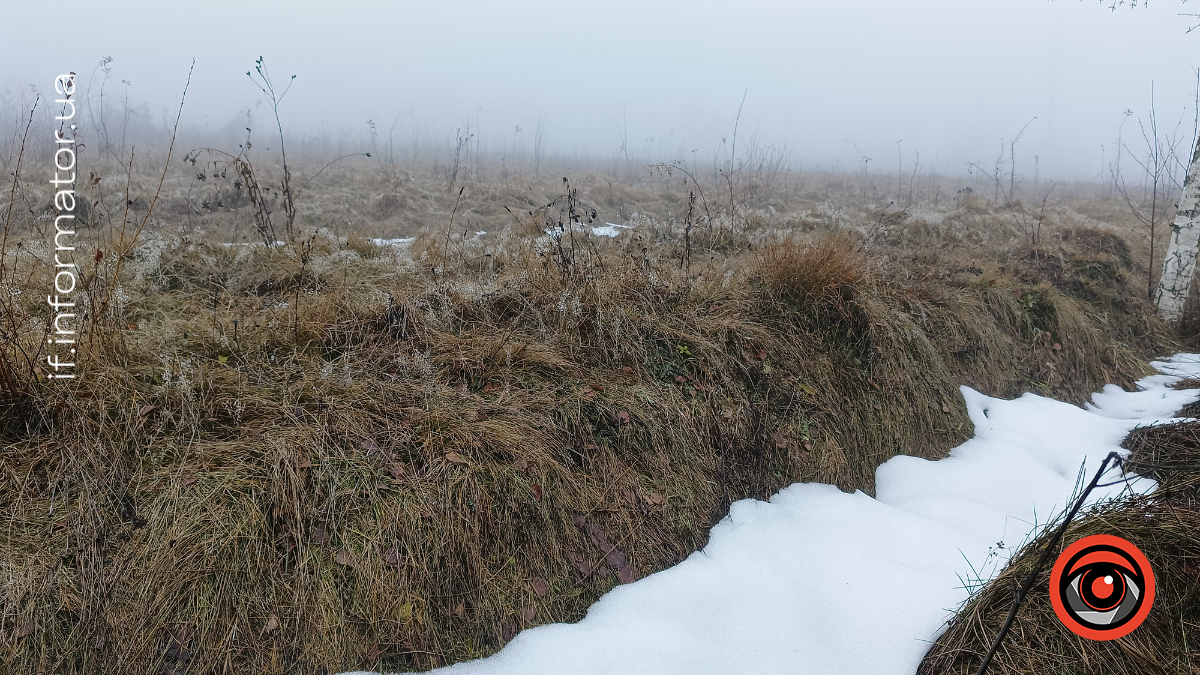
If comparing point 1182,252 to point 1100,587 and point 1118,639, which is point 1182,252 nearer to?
point 1118,639

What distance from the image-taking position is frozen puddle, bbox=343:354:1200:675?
2035 millimetres

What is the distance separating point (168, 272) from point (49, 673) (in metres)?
2.78

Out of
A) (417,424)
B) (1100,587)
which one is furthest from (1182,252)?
(417,424)

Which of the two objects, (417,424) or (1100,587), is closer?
(1100,587)

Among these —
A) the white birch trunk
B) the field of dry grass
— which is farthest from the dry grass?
the white birch trunk

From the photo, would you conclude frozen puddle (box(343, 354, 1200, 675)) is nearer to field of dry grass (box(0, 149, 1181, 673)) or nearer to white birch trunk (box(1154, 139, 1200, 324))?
field of dry grass (box(0, 149, 1181, 673))

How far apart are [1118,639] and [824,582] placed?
3.17ft

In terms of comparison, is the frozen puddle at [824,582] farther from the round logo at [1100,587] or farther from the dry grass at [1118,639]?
the round logo at [1100,587]

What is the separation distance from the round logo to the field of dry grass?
1.61 m

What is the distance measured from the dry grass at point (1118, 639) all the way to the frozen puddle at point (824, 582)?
0.26 metres

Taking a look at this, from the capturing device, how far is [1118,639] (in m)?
1.58

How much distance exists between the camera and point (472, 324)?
10.6ft

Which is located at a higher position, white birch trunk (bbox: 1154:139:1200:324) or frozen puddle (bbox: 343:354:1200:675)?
white birch trunk (bbox: 1154:139:1200:324)

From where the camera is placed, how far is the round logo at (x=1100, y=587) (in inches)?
38.0
